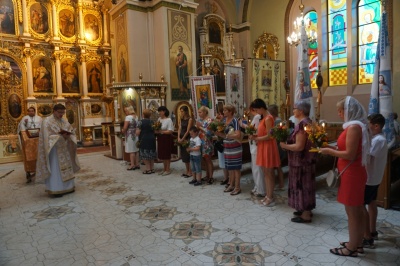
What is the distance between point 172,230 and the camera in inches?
144

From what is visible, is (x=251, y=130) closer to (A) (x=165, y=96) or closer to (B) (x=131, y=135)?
(B) (x=131, y=135)

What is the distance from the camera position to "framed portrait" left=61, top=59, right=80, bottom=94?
1320 centimetres

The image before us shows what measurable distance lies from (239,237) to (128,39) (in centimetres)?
937

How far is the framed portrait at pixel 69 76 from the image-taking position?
520 inches

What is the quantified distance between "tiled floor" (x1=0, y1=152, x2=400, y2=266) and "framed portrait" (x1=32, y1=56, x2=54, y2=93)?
822 centimetres

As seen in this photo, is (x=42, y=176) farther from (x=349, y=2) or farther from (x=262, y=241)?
(x=349, y=2)

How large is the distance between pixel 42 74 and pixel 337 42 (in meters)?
12.7

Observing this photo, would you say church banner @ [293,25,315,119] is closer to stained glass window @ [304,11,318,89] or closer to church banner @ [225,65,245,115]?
church banner @ [225,65,245,115]

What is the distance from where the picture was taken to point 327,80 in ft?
38.0

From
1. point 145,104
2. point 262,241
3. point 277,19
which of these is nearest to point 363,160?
point 262,241

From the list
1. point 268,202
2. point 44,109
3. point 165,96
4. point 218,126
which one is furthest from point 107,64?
point 268,202

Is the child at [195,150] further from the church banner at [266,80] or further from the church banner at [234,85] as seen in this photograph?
the church banner at [266,80]

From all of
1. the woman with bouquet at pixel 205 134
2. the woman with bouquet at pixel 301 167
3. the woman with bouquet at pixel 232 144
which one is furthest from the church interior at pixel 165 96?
the woman with bouquet at pixel 205 134

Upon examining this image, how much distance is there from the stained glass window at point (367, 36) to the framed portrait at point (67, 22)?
1240cm
